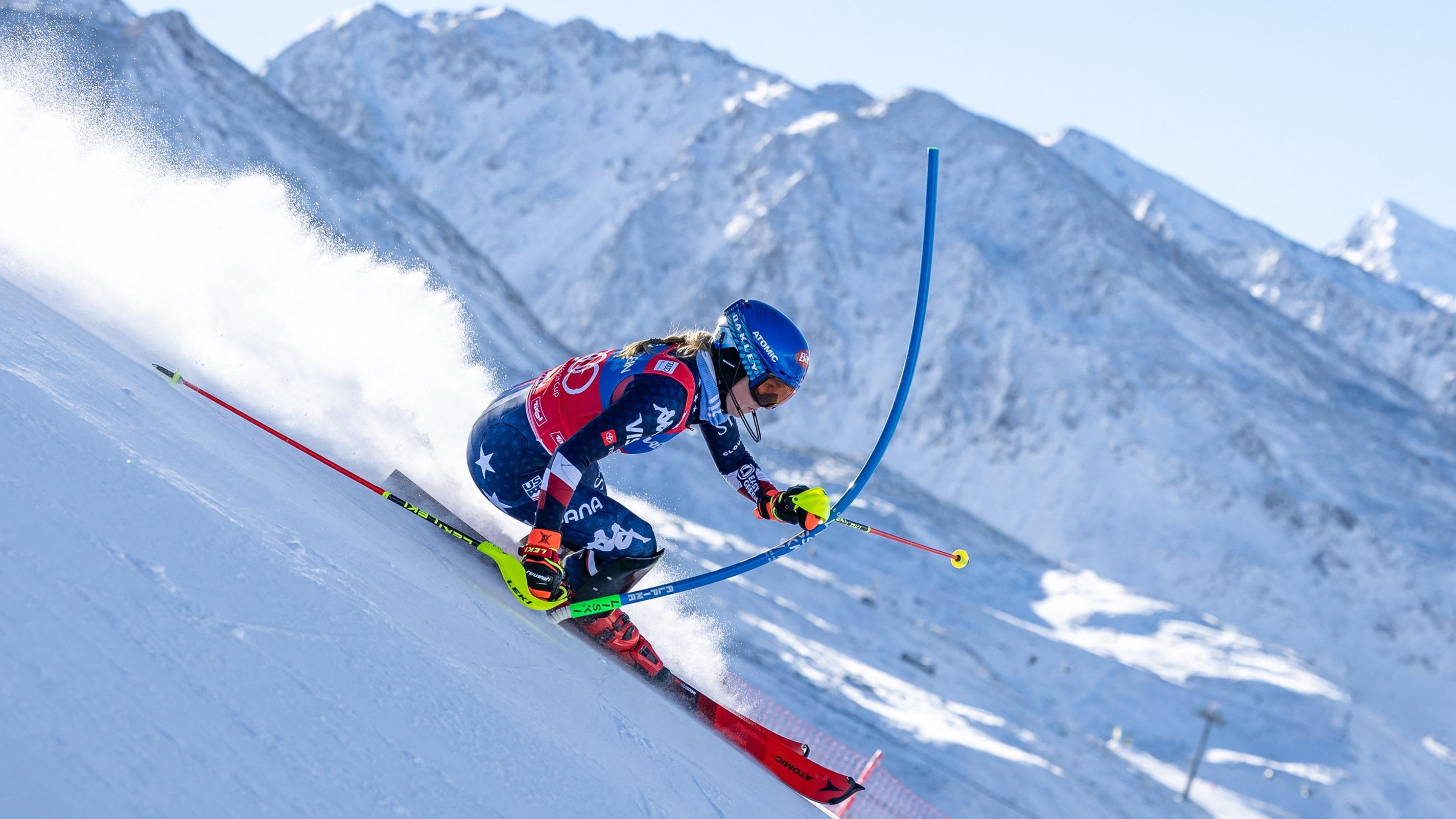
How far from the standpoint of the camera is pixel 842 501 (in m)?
6.52

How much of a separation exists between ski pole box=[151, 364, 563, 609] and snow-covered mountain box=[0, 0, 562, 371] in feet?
167

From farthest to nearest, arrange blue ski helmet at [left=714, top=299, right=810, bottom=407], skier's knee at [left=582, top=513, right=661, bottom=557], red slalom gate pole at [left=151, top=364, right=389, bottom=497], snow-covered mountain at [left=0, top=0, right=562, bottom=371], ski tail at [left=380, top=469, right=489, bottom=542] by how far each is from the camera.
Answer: snow-covered mountain at [left=0, top=0, right=562, bottom=371] < ski tail at [left=380, top=469, right=489, bottom=542] < skier's knee at [left=582, top=513, right=661, bottom=557] < red slalom gate pole at [left=151, top=364, right=389, bottom=497] < blue ski helmet at [left=714, top=299, right=810, bottom=407]

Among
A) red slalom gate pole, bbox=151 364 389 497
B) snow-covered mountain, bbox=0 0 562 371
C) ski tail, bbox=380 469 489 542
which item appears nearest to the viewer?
red slalom gate pole, bbox=151 364 389 497

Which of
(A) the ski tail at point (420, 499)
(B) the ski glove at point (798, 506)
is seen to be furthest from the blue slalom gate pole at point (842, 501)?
(A) the ski tail at point (420, 499)

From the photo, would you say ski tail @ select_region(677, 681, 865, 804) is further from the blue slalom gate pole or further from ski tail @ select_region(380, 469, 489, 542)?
ski tail @ select_region(380, 469, 489, 542)

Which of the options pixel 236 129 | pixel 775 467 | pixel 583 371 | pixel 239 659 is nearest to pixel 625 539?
pixel 583 371

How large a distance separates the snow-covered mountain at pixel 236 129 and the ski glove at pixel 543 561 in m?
51.9

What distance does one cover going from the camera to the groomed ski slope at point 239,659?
100 inches

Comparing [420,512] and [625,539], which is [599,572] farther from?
[420,512]

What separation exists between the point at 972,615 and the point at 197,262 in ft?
130

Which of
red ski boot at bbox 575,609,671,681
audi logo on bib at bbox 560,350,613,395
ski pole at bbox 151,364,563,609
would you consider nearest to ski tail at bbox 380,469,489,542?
ski pole at bbox 151,364,563,609

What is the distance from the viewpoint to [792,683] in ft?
69.6

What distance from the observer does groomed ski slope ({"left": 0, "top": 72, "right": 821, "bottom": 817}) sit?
260 cm

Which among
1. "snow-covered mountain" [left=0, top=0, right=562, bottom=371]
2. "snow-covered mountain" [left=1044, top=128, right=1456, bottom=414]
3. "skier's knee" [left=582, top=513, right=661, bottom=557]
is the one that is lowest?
"skier's knee" [left=582, top=513, right=661, bottom=557]
